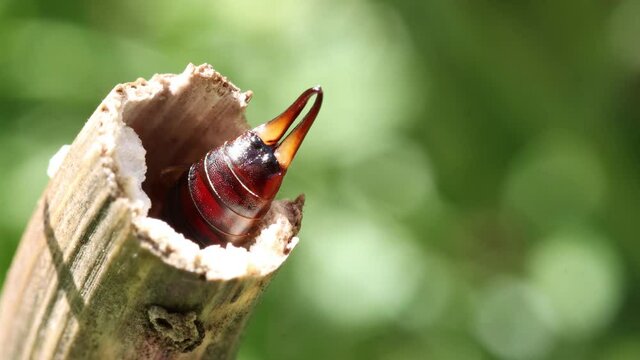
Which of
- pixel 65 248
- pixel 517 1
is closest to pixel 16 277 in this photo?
pixel 65 248

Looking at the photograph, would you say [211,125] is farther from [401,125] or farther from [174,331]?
[401,125]

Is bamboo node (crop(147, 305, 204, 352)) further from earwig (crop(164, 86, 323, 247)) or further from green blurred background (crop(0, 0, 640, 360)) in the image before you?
green blurred background (crop(0, 0, 640, 360))

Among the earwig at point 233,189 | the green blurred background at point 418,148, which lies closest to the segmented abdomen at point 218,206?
the earwig at point 233,189

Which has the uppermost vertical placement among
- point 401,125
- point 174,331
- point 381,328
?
point 401,125

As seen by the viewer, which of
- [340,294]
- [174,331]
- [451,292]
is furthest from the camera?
[451,292]

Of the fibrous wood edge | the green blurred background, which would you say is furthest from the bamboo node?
the green blurred background

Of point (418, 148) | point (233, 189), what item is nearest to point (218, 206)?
point (233, 189)

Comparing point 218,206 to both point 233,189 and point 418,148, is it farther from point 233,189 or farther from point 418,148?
point 418,148
